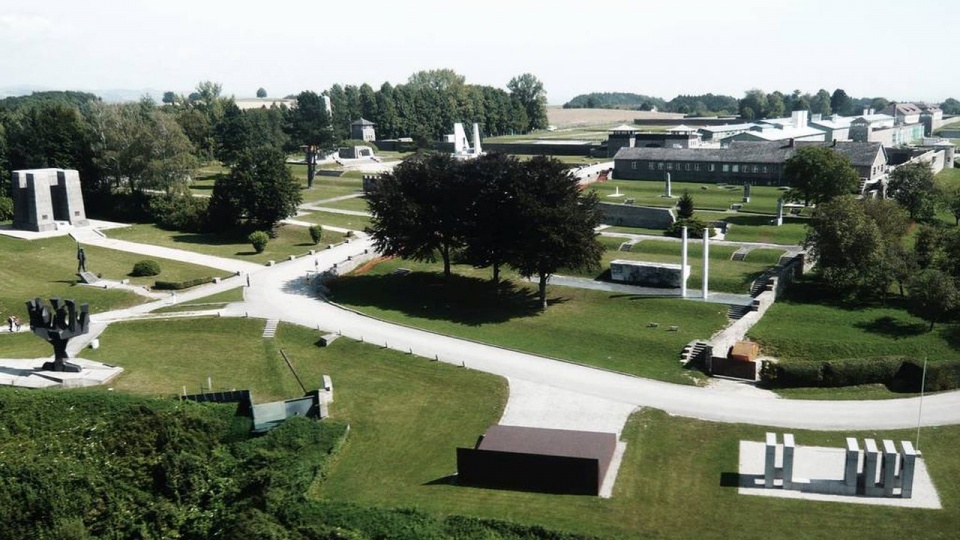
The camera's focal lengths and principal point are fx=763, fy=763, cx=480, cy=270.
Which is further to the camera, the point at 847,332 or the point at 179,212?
the point at 179,212

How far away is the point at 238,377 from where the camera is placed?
143 feet

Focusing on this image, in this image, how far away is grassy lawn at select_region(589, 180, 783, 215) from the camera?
282 ft

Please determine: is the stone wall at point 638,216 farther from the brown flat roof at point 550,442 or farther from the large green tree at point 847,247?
the brown flat roof at point 550,442

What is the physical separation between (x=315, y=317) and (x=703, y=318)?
26.5 metres

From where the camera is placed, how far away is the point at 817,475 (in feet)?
101

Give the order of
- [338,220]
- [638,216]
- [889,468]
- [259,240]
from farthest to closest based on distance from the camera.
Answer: [338,220] < [638,216] < [259,240] < [889,468]

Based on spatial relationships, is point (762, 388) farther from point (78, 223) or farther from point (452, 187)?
point (78, 223)

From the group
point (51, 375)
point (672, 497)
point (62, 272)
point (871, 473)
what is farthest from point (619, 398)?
point (62, 272)

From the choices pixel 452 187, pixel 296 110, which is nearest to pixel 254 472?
pixel 452 187

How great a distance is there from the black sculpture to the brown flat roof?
25.4m

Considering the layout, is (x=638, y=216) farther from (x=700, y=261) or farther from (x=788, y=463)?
(x=788, y=463)

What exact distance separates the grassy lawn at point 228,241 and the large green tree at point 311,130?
91.7 ft

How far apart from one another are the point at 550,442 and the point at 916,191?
208ft

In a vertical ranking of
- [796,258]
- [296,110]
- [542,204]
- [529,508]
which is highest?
[296,110]
